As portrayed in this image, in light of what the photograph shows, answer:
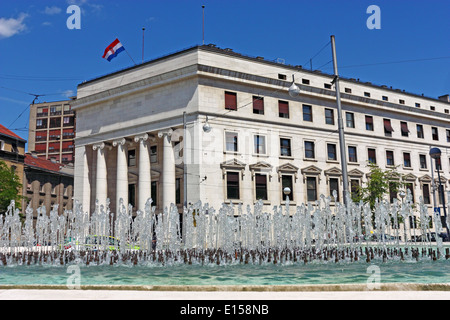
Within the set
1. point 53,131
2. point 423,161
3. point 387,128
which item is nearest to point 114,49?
point 387,128

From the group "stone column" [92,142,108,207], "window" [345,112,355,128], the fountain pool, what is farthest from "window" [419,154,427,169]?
the fountain pool

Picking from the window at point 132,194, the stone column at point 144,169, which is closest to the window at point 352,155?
the stone column at point 144,169

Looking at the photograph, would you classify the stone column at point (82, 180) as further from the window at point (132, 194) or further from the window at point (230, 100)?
the window at point (230, 100)

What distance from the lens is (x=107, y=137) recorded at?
4375 centimetres

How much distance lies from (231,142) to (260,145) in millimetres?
2975

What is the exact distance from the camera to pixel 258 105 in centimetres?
4094

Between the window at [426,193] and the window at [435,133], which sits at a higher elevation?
the window at [435,133]

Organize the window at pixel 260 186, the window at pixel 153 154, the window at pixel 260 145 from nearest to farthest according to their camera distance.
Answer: the window at pixel 260 186, the window at pixel 260 145, the window at pixel 153 154

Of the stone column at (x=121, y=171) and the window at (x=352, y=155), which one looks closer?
the stone column at (x=121, y=171)

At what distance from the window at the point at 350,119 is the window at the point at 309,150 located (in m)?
5.28

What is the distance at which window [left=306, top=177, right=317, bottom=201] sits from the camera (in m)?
42.5

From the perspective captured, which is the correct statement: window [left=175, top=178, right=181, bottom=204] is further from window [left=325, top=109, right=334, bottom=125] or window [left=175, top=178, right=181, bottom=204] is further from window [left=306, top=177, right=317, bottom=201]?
window [left=325, top=109, right=334, bottom=125]

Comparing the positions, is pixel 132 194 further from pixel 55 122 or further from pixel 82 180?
pixel 55 122

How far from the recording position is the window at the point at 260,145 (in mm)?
40312
